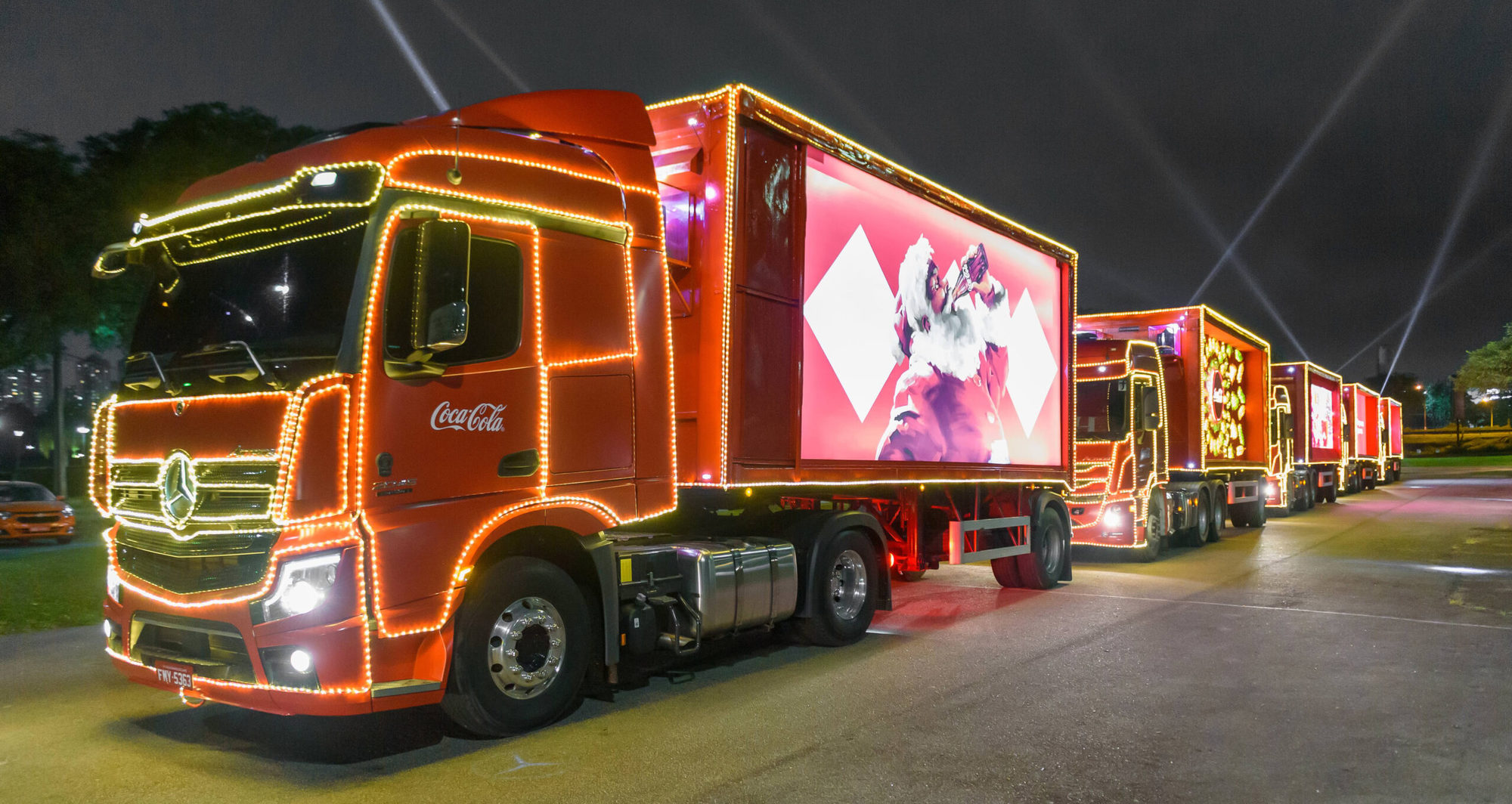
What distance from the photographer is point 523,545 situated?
20.1 ft

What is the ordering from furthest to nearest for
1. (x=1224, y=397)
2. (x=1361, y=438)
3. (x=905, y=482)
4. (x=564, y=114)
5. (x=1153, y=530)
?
1. (x=1361, y=438)
2. (x=1224, y=397)
3. (x=1153, y=530)
4. (x=905, y=482)
5. (x=564, y=114)

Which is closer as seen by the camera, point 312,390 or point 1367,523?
point 312,390

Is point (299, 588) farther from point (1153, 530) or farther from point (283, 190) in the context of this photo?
point (1153, 530)

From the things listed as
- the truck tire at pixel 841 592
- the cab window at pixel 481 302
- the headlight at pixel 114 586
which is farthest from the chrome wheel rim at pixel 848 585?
the headlight at pixel 114 586

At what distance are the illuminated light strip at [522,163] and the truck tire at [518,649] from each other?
2.24 meters

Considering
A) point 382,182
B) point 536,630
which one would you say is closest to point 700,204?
point 382,182

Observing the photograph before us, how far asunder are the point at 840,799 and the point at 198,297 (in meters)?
4.36

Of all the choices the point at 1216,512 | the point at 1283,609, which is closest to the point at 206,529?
the point at 1283,609

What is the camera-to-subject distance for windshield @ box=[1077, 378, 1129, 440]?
1617 cm

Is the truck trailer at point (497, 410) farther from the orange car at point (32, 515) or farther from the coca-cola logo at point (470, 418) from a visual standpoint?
the orange car at point (32, 515)

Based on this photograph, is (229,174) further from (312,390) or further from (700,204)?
(700,204)

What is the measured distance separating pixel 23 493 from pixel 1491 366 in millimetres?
102788

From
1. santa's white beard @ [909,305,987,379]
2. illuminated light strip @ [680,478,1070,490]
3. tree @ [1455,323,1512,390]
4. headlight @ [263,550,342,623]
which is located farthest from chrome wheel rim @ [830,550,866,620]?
tree @ [1455,323,1512,390]

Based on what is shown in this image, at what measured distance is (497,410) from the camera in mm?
5871
